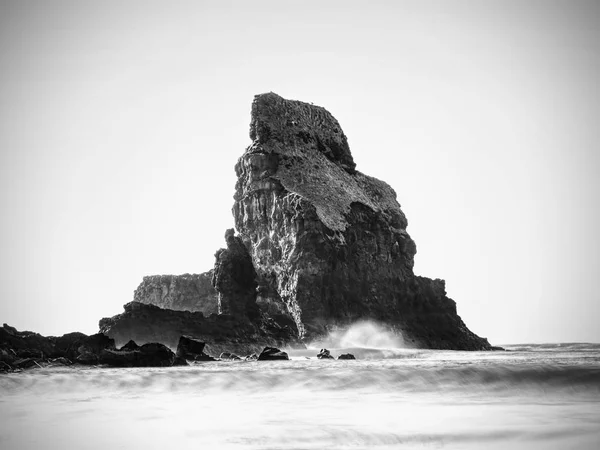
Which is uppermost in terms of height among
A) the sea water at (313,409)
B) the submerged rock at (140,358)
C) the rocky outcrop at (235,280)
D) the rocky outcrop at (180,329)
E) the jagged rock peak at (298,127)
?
the jagged rock peak at (298,127)

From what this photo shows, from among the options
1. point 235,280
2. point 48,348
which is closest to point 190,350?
point 48,348

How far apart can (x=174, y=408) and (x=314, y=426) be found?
3777 millimetres

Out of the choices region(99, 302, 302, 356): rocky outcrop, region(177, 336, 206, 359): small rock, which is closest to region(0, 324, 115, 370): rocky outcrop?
region(177, 336, 206, 359): small rock

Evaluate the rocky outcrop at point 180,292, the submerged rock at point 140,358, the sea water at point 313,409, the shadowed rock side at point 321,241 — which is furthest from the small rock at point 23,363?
the rocky outcrop at point 180,292

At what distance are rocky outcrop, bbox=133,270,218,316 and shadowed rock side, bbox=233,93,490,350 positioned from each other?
1436 centimetres

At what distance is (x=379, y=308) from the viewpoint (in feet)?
177

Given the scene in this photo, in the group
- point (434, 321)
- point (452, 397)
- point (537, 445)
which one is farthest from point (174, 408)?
point (434, 321)

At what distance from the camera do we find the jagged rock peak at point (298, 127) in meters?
58.2

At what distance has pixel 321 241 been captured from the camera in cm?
5188

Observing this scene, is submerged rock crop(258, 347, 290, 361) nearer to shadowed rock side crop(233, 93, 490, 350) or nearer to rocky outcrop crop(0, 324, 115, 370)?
rocky outcrop crop(0, 324, 115, 370)

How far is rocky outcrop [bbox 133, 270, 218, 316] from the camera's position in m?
69.6

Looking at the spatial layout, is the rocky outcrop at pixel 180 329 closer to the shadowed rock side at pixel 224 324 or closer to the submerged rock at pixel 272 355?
the shadowed rock side at pixel 224 324

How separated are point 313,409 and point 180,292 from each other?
2379 inches

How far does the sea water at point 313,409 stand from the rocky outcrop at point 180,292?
49.8 metres
